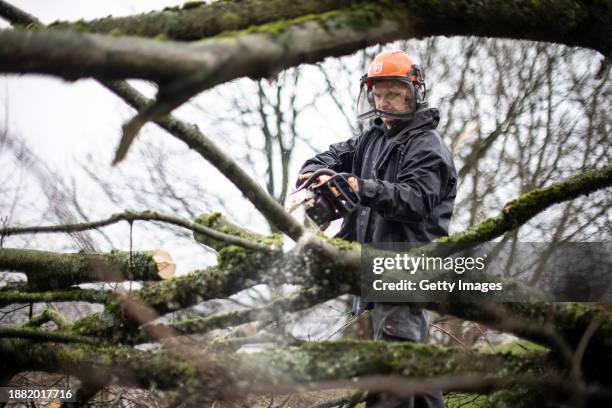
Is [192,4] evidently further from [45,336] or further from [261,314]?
[45,336]

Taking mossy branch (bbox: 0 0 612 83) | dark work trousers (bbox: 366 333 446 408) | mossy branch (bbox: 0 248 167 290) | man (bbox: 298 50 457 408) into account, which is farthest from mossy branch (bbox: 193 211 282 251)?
mossy branch (bbox: 0 0 612 83)

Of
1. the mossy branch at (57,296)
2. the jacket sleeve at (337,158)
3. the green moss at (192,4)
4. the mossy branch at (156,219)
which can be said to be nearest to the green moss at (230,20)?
the green moss at (192,4)

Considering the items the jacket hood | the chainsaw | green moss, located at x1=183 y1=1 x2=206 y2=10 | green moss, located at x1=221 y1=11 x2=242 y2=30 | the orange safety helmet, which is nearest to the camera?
green moss, located at x1=221 y1=11 x2=242 y2=30

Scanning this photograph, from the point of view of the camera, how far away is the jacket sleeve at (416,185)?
3.07m

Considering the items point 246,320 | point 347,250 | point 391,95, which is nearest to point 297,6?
point 347,250

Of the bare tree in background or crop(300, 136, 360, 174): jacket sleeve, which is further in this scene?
crop(300, 136, 360, 174): jacket sleeve

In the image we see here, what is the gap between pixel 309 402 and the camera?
4.38 meters

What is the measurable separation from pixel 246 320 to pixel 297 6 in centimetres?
152

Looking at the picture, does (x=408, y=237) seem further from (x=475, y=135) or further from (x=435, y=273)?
(x=475, y=135)

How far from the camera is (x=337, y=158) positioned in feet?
12.8

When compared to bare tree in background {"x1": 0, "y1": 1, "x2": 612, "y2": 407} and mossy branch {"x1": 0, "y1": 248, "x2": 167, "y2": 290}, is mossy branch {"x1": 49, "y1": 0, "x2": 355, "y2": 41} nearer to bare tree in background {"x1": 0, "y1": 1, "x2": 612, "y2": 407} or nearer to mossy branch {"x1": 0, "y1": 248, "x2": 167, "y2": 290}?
bare tree in background {"x1": 0, "y1": 1, "x2": 612, "y2": 407}

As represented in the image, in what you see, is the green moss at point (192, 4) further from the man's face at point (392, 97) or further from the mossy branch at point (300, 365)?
the man's face at point (392, 97)

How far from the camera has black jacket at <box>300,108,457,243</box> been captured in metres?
3.09

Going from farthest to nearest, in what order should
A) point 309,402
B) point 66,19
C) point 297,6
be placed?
point 309,402, point 66,19, point 297,6
